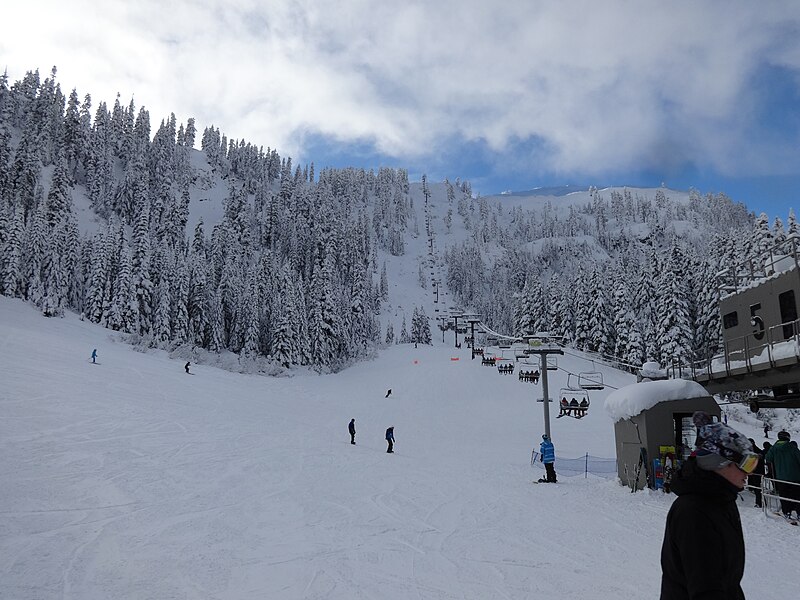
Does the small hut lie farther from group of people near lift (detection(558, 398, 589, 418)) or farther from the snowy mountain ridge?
the snowy mountain ridge

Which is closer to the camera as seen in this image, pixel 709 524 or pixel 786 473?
pixel 709 524

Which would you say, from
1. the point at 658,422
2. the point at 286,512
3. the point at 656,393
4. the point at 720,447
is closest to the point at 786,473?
the point at 658,422

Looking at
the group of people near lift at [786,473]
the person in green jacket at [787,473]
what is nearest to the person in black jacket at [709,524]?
the group of people near lift at [786,473]

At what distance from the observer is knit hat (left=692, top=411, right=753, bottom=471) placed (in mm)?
2826

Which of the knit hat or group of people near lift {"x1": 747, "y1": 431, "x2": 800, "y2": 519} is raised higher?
the knit hat

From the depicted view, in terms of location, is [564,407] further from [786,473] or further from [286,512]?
[286,512]

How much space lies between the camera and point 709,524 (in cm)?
267

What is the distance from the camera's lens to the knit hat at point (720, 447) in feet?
9.27

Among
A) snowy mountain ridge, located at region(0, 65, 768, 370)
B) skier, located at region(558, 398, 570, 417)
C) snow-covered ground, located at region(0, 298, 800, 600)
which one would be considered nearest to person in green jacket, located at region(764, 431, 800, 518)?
snow-covered ground, located at region(0, 298, 800, 600)

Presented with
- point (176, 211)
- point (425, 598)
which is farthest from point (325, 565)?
point (176, 211)

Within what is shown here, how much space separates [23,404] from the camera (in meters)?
22.5

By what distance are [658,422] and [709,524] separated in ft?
49.4

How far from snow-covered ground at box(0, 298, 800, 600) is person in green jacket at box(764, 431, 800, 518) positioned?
62cm

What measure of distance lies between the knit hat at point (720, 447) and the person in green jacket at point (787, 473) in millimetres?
10534
